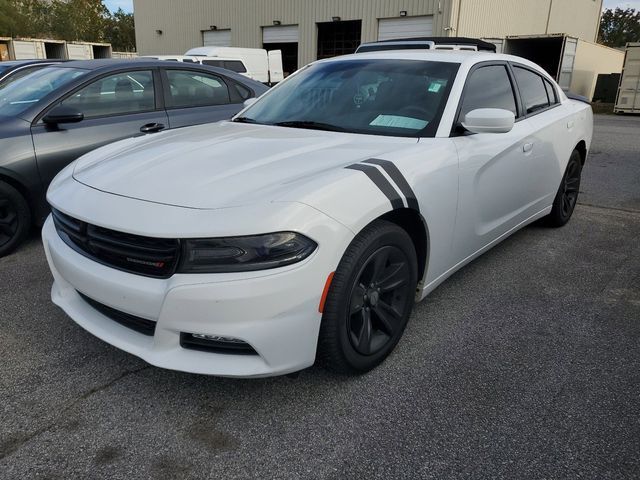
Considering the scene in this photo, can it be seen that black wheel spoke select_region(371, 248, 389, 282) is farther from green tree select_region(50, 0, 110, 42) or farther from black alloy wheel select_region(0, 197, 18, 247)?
green tree select_region(50, 0, 110, 42)

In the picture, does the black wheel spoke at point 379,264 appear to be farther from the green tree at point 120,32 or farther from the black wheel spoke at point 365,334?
the green tree at point 120,32

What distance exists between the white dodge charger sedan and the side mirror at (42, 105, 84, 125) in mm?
1309

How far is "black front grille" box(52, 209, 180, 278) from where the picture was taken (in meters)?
2.02

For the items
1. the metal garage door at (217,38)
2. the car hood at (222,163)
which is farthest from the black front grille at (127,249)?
the metal garage door at (217,38)

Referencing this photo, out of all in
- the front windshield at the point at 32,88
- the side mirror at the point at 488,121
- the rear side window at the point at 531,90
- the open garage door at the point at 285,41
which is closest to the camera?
the side mirror at the point at 488,121

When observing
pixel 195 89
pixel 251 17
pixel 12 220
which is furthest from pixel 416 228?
pixel 251 17

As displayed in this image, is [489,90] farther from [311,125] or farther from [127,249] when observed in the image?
[127,249]

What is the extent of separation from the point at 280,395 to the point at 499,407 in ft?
3.20

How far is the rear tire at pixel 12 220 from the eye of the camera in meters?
4.04

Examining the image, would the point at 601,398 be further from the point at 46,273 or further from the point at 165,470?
the point at 46,273

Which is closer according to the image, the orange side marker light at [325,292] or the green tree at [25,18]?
the orange side marker light at [325,292]

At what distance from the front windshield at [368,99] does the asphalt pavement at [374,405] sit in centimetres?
117

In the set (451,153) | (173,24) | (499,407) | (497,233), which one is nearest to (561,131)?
(497,233)

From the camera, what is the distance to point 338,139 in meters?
2.85
